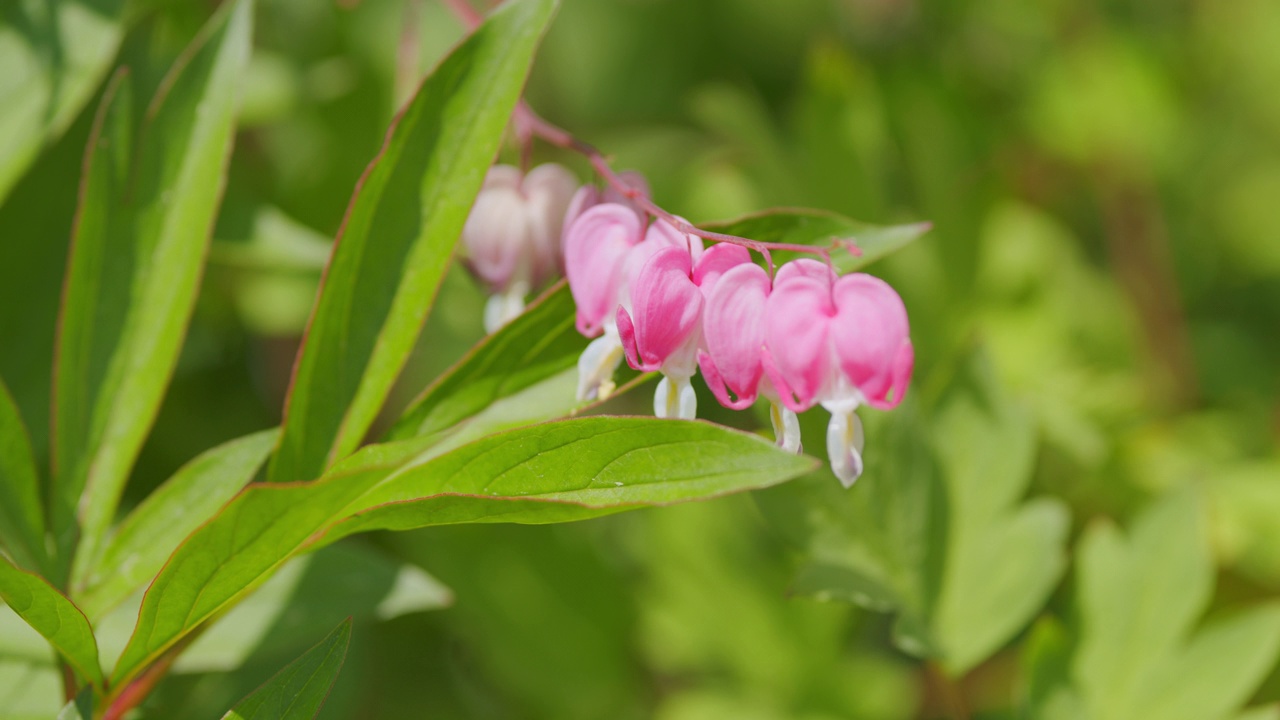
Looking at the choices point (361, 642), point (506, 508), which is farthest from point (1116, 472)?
point (506, 508)

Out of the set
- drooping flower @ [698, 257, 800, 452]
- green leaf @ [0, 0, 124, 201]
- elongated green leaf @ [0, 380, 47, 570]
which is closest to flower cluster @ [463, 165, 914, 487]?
drooping flower @ [698, 257, 800, 452]

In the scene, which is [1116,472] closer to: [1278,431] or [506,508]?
[1278,431]

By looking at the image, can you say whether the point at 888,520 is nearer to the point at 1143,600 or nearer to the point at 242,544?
the point at 1143,600

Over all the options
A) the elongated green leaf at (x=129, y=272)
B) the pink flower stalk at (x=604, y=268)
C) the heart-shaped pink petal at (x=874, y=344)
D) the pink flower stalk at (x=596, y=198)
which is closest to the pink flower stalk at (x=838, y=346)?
the heart-shaped pink petal at (x=874, y=344)

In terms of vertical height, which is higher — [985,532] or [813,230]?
[813,230]

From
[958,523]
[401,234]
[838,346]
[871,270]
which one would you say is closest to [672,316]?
[838,346]

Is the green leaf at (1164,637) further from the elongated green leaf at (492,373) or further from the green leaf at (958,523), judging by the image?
the elongated green leaf at (492,373)
